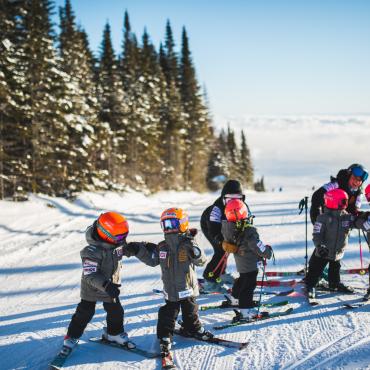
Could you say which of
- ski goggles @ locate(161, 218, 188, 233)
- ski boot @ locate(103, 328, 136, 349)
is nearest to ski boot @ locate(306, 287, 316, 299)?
ski goggles @ locate(161, 218, 188, 233)

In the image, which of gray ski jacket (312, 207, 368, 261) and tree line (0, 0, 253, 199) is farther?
tree line (0, 0, 253, 199)

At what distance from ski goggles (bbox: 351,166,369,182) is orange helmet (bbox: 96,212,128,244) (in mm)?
4218

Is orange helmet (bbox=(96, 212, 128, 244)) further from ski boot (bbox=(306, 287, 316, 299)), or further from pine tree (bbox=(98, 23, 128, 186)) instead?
pine tree (bbox=(98, 23, 128, 186))

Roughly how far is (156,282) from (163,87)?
3251 cm

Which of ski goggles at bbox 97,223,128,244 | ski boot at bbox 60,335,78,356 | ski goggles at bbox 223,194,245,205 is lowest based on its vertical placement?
ski boot at bbox 60,335,78,356

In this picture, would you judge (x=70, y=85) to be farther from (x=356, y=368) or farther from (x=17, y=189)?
(x=356, y=368)

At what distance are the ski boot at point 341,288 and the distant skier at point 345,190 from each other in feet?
0.05

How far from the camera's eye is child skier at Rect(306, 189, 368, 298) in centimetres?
605

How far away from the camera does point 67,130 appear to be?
846 inches

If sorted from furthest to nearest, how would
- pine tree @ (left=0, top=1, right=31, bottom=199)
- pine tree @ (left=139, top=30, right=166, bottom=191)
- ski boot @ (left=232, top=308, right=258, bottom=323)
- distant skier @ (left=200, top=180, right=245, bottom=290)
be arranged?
1. pine tree @ (left=139, top=30, right=166, bottom=191)
2. pine tree @ (left=0, top=1, right=31, bottom=199)
3. distant skier @ (left=200, top=180, right=245, bottom=290)
4. ski boot @ (left=232, top=308, right=258, bottom=323)

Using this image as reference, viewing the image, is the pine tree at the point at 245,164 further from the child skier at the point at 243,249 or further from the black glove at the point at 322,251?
the child skier at the point at 243,249

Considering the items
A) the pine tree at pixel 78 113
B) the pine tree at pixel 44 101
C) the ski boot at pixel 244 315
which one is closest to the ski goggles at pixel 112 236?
the ski boot at pixel 244 315

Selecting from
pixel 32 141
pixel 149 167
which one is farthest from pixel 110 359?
pixel 149 167

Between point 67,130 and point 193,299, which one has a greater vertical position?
point 67,130
